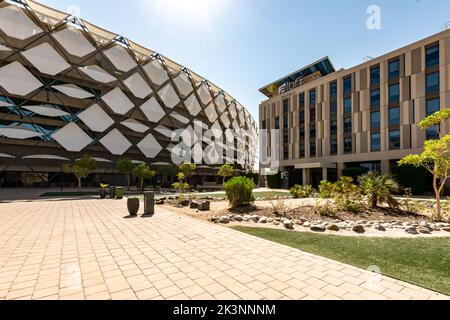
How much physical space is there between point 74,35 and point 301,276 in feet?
146

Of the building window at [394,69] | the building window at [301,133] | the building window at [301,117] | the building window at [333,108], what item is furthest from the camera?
the building window at [301,117]

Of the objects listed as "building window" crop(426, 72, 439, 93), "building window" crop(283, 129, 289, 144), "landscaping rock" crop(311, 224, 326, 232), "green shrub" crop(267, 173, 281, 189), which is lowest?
"green shrub" crop(267, 173, 281, 189)

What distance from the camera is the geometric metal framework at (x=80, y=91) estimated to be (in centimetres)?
3094

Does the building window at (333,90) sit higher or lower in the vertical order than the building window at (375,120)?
higher

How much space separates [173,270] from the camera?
4.10 m

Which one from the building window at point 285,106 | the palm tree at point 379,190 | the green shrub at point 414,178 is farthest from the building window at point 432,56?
the palm tree at point 379,190

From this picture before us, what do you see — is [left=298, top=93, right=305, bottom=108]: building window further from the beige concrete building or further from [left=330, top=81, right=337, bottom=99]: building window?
[left=330, top=81, right=337, bottom=99]: building window

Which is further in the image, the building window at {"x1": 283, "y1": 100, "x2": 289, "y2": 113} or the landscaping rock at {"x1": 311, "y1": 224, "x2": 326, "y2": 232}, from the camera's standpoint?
the building window at {"x1": 283, "y1": 100, "x2": 289, "y2": 113}

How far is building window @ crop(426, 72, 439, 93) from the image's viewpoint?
2457 cm

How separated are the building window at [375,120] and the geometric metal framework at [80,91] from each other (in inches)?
1376

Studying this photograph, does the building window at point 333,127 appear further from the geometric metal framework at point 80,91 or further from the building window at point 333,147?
the geometric metal framework at point 80,91

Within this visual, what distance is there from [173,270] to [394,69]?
3451 centimetres

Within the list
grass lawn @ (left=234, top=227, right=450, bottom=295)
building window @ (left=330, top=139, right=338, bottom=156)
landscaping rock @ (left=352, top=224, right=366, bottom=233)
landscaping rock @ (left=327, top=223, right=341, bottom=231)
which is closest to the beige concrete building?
building window @ (left=330, top=139, right=338, bottom=156)

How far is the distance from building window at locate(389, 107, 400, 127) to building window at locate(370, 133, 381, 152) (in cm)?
196
